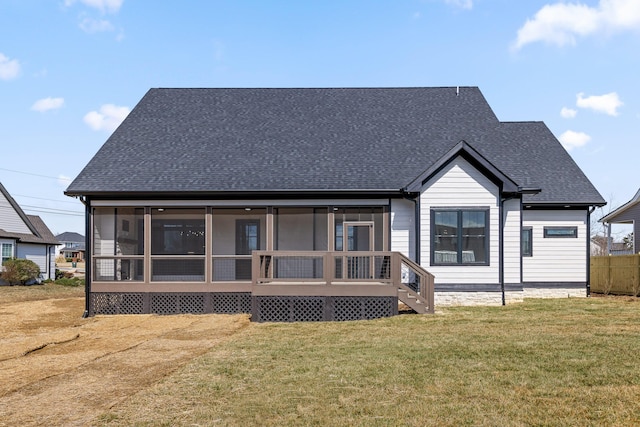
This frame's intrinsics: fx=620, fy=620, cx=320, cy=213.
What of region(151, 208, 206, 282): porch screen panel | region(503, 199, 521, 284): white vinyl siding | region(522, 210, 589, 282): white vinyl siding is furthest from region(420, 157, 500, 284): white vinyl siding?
region(151, 208, 206, 282): porch screen panel

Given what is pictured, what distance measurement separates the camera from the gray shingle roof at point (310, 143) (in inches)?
775

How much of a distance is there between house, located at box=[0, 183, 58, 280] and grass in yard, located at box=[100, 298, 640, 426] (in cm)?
2846

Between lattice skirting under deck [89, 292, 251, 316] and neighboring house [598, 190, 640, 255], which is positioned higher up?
neighboring house [598, 190, 640, 255]

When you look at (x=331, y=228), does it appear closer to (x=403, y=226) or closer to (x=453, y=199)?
(x=403, y=226)

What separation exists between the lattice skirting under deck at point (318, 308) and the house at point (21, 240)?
25.4m

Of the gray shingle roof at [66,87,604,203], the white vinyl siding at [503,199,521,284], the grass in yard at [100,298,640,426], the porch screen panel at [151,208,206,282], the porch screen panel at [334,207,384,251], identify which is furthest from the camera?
the porch screen panel at [151,208,206,282]

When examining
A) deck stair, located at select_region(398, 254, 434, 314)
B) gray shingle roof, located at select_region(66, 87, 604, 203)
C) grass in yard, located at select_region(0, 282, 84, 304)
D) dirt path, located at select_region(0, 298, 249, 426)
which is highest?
gray shingle roof, located at select_region(66, 87, 604, 203)

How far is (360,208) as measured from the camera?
2000cm

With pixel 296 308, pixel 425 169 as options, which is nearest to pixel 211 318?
pixel 296 308

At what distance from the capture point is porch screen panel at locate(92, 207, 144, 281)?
19.8m

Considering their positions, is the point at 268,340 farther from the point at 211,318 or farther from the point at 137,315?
the point at 137,315

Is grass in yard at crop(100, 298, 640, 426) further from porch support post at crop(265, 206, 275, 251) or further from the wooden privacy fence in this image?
the wooden privacy fence

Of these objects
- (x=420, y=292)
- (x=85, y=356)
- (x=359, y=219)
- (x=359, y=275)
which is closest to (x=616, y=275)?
(x=359, y=219)

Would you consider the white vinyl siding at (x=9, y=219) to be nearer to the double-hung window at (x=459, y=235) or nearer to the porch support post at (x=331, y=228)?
the porch support post at (x=331, y=228)
